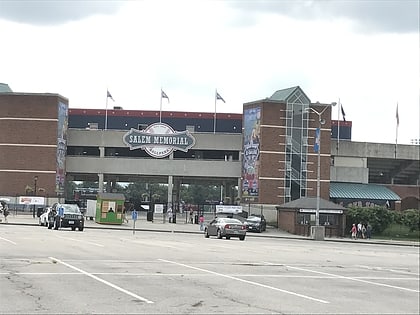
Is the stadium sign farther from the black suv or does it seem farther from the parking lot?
the parking lot

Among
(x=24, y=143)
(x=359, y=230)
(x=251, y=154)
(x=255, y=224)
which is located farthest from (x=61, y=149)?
(x=359, y=230)

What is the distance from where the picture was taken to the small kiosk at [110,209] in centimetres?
6081

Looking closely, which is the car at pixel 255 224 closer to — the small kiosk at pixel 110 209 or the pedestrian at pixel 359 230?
the pedestrian at pixel 359 230

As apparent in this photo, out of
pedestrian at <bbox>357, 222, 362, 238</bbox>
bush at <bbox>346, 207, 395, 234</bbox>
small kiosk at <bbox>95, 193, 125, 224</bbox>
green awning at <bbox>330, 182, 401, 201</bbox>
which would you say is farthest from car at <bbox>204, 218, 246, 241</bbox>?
green awning at <bbox>330, 182, 401, 201</bbox>

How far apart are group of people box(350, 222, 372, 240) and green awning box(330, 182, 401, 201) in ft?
69.8

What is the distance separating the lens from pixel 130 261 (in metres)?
20.2

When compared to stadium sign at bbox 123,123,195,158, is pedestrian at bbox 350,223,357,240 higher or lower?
lower

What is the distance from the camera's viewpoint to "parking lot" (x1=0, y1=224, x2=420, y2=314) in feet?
38.0

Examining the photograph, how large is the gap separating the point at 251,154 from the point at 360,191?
575 inches

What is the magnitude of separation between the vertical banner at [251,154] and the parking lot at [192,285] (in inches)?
2159

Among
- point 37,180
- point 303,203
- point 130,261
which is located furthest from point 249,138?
point 130,261

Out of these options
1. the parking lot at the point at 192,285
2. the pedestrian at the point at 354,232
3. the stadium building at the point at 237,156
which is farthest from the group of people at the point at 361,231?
the parking lot at the point at 192,285

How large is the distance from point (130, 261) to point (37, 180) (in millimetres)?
60322

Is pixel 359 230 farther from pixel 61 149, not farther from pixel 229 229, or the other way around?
pixel 61 149
